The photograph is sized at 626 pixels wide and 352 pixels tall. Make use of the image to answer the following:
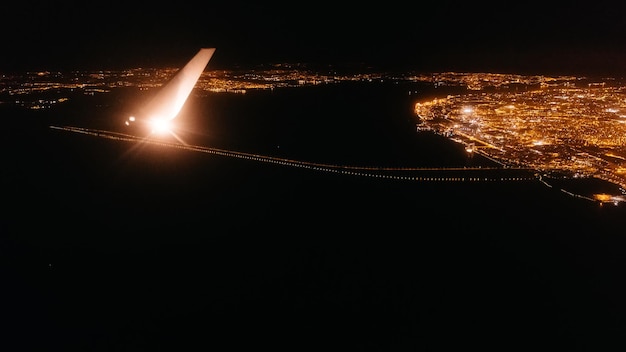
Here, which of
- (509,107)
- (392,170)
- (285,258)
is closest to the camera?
(285,258)

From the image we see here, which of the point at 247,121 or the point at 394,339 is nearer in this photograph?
the point at 394,339

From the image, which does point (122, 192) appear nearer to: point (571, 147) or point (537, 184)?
point (537, 184)

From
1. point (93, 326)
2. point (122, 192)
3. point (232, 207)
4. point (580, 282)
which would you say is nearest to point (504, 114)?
point (580, 282)

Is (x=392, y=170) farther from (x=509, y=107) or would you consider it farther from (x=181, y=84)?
(x=509, y=107)

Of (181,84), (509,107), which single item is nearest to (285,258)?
(181,84)

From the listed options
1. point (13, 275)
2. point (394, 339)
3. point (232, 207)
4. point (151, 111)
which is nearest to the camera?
point (394, 339)

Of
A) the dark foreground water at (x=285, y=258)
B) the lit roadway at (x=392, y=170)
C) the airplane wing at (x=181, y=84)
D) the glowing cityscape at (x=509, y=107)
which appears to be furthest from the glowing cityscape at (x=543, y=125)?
the airplane wing at (x=181, y=84)

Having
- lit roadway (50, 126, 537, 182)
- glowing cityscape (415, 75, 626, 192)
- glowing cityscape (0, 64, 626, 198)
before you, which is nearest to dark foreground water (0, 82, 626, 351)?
lit roadway (50, 126, 537, 182)

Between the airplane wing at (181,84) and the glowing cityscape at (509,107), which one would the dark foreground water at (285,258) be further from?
the glowing cityscape at (509,107)
